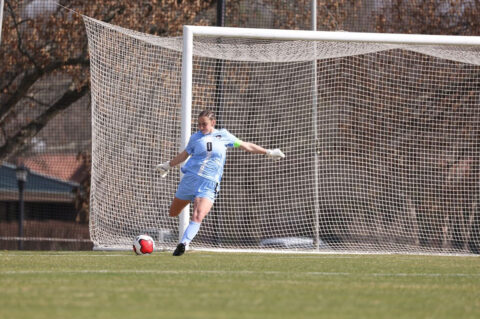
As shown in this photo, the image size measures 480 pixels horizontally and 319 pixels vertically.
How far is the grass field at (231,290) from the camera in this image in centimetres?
450

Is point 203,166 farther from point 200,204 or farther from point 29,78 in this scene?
point 29,78

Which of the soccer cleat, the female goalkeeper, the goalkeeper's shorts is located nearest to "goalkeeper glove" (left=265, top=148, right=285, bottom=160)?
the female goalkeeper

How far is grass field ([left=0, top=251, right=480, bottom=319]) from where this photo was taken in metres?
4.50

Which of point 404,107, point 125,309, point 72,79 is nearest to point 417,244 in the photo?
point 404,107

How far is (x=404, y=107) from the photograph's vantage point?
47.8 feet

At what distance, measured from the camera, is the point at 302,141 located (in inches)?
521

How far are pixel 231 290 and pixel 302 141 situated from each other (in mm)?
7890

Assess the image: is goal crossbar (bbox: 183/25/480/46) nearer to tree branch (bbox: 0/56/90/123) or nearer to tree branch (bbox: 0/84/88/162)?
tree branch (bbox: 0/56/90/123)

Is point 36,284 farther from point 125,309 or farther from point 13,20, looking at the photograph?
point 13,20

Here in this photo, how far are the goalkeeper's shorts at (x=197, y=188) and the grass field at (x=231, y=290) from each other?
1.74 meters

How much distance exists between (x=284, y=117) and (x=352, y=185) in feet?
5.27

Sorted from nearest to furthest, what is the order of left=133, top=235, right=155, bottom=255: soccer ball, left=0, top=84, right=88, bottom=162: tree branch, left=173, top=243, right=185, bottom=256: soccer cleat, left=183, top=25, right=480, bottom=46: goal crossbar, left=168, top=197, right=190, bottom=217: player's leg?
left=173, top=243, right=185, bottom=256: soccer cleat → left=133, top=235, right=155, bottom=255: soccer ball → left=168, top=197, right=190, bottom=217: player's leg → left=183, top=25, right=480, bottom=46: goal crossbar → left=0, top=84, right=88, bottom=162: tree branch

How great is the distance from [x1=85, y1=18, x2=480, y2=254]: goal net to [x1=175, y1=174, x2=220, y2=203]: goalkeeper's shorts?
1920mm

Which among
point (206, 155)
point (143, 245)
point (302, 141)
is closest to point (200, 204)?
point (206, 155)
